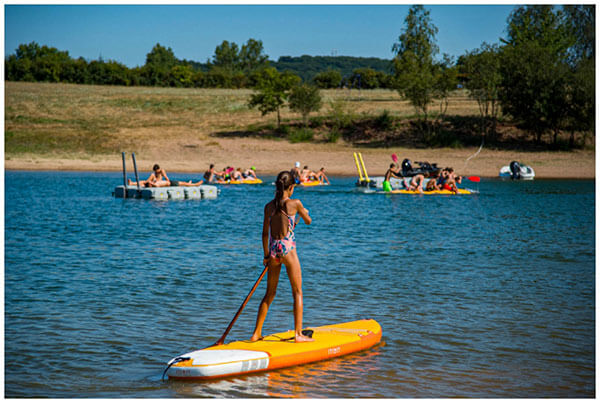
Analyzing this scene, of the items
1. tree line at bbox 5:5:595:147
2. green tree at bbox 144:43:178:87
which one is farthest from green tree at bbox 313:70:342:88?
tree line at bbox 5:5:595:147

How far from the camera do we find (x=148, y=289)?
10875mm

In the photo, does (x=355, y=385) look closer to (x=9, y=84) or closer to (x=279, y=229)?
(x=279, y=229)

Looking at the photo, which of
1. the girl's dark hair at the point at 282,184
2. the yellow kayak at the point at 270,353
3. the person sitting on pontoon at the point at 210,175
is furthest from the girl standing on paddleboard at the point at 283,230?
the person sitting on pontoon at the point at 210,175

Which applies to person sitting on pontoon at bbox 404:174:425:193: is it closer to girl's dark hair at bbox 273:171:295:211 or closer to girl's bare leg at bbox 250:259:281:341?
girl's bare leg at bbox 250:259:281:341

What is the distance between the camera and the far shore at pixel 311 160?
126 feet

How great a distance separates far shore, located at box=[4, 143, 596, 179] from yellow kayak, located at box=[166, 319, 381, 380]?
96.3 feet

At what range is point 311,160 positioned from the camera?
40.9 meters

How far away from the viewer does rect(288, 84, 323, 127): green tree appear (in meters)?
50.2

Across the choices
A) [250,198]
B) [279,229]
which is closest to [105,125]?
[250,198]

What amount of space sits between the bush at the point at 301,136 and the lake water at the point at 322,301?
25004mm

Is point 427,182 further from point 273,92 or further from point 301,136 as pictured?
point 273,92

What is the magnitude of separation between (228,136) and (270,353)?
4194cm

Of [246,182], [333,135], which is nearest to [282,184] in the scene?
[246,182]

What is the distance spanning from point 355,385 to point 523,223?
598 inches
